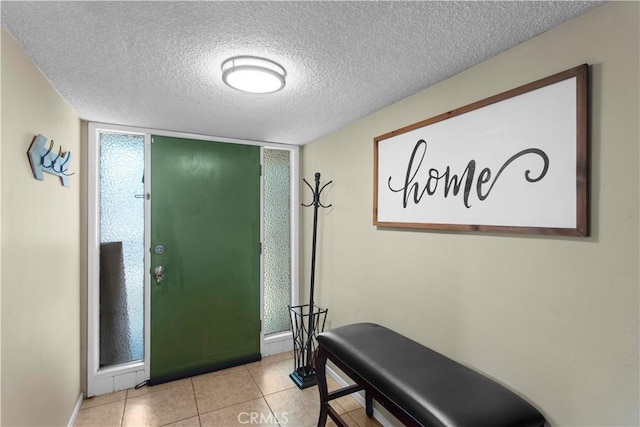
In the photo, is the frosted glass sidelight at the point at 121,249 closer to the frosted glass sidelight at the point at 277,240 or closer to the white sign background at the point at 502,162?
the frosted glass sidelight at the point at 277,240

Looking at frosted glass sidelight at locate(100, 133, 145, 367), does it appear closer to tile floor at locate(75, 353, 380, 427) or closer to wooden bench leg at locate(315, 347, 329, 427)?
tile floor at locate(75, 353, 380, 427)

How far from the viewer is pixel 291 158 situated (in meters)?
3.41

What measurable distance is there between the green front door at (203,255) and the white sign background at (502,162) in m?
1.67

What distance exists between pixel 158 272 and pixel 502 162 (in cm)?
276

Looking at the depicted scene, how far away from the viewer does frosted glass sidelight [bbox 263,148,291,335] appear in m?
3.28

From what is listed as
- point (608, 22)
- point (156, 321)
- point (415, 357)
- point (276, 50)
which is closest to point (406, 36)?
point (276, 50)

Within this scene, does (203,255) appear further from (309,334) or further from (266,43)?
(266,43)

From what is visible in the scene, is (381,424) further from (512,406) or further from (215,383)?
(215,383)

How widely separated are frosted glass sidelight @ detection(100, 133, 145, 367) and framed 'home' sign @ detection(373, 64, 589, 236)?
223 centimetres

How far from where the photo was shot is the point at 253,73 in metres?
1.52

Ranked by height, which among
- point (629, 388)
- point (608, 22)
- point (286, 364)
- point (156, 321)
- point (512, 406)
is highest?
point (608, 22)

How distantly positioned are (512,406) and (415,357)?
461 millimetres

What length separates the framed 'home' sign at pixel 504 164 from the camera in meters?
1.19

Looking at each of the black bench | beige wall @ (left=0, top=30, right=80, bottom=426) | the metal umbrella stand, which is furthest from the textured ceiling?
the black bench
